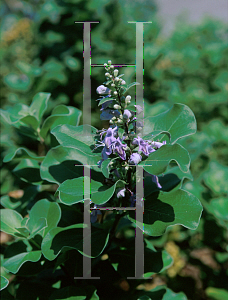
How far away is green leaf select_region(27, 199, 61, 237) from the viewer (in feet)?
3.09

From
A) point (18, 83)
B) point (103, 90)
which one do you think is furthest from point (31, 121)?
point (18, 83)

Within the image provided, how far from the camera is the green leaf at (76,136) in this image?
84cm

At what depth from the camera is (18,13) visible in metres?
5.74

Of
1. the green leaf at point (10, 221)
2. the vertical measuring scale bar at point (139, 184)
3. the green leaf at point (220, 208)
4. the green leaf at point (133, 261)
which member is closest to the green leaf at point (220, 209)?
the green leaf at point (220, 208)

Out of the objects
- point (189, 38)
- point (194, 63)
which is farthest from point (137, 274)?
point (189, 38)

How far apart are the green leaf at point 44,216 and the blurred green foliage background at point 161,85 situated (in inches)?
19.7

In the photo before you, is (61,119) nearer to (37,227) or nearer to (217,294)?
(37,227)

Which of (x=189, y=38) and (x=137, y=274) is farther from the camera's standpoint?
(x=189, y=38)

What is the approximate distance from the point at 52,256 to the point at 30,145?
154cm

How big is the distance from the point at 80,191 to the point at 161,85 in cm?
275

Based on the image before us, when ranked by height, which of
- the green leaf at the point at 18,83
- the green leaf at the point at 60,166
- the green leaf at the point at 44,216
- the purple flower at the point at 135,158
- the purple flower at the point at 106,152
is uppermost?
the green leaf at the point at 18,83

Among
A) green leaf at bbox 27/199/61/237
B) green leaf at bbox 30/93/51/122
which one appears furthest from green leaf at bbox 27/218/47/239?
green leaf at bbox 30/93/51/122

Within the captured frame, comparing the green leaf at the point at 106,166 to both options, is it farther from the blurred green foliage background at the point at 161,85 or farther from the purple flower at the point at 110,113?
the blurred green foliage background at the point at 161,85

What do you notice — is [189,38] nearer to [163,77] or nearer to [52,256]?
[163,77]
